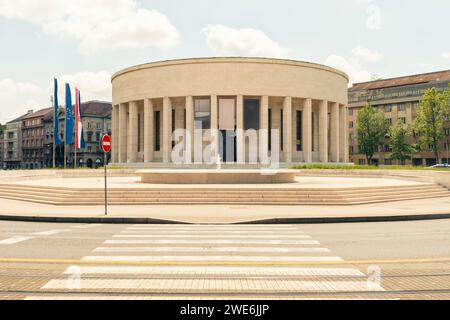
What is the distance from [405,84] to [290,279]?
97753mm

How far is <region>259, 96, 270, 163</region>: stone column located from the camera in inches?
2072

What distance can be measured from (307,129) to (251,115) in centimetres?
759

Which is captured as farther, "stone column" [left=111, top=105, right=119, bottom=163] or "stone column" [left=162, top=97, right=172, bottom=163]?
"stone column" [left=111, top=105, right=119, bottom=163]

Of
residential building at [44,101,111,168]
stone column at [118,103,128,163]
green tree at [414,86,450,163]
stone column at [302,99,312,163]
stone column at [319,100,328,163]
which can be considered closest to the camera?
stone column at [302,99,312,163]

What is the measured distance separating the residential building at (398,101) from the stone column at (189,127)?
178 feet

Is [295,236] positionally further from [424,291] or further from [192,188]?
[192,188]

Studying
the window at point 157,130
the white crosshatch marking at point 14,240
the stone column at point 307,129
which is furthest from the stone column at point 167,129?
the white crosshatch marking at point 14,240

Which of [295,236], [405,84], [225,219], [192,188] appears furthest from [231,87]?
[405,84]

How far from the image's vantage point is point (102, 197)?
856 inches

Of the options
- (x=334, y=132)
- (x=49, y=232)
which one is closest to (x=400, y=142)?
(x=334, y=132)

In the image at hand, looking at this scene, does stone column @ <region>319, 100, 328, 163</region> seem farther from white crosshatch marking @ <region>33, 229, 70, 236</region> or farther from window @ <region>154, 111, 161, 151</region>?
white crosshatch marking @ <region>33, 229, 70, 236</region>

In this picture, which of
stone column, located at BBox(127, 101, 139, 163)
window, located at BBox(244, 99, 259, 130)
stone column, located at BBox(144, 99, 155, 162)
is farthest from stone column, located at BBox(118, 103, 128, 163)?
window, located at BBox(244, 99, 259, 130)

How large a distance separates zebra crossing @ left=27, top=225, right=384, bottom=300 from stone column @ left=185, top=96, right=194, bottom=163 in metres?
40.8

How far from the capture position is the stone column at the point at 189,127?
5259cm
